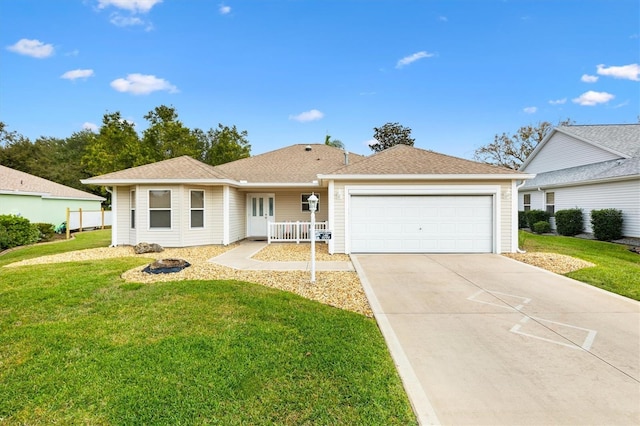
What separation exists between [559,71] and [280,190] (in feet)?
55.2

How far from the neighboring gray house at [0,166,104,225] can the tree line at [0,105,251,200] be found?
471cm

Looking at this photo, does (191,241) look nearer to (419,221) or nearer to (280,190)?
(280,190)

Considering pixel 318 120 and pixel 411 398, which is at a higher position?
pixel 318 120

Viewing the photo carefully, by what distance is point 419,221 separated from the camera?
1027 cm

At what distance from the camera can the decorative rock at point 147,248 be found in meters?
10.5

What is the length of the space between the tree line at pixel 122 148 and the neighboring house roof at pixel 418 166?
19544 millimetres

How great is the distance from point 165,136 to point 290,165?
51.6ft

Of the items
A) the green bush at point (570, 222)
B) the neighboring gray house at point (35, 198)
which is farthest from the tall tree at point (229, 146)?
the green bush at point (570, 222)

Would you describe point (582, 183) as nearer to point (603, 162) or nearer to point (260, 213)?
point (603, 162)

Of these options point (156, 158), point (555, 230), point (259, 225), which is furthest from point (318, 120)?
point (555, 230)

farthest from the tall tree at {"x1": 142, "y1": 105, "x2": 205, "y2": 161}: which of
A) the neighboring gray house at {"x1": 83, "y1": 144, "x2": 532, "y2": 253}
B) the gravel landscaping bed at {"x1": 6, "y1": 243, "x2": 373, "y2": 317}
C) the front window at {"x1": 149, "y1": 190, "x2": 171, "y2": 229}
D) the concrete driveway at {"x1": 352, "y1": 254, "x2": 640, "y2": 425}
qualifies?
the concrete driveway at {"x1": 352, "y1": 254, "x2": 640, "y2": 425}

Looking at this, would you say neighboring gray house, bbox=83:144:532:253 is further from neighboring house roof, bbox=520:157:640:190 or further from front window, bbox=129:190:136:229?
neighboring house roof, bbox=520:157:640:190

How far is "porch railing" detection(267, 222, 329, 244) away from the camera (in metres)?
13.1

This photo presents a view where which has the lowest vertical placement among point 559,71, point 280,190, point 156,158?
point 280,190
